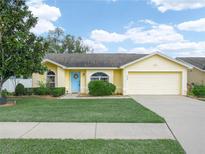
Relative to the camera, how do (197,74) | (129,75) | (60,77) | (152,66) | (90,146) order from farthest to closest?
(197,74), (60,77), (129,75), (152,66), (90,146)

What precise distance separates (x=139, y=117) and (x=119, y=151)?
4273 millimetres

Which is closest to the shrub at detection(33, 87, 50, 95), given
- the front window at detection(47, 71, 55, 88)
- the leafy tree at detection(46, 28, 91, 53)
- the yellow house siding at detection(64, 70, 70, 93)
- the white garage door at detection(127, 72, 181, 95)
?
the front window at detection(47, 71, 55, 88)

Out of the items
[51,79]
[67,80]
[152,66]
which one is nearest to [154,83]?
[152,66]

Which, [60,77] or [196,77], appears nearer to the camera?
[60,77]

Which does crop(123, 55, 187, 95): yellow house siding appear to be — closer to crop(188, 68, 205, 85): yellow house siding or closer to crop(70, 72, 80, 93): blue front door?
crop(70, 72, 80, 93): blue front door

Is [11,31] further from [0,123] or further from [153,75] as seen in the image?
[153,75]

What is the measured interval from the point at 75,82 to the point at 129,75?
5471 mm

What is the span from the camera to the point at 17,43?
1359 cm

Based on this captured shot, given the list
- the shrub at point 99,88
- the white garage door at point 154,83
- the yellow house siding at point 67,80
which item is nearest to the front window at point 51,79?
the yellow house siding at point 67,80

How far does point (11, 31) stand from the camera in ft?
47.4

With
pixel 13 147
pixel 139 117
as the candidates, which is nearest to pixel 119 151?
pixel 13 147

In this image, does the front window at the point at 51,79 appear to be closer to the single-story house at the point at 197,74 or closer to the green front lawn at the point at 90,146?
the single-story house at the point at 197,74

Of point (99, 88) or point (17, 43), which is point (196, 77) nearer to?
point (99, 88)

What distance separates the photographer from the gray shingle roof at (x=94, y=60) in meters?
23.9
